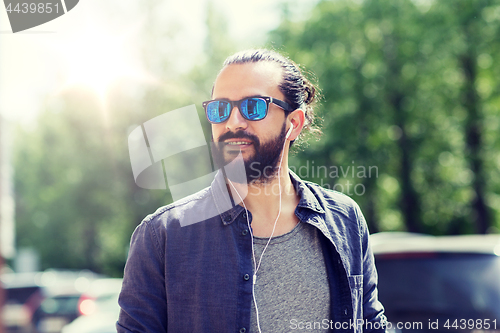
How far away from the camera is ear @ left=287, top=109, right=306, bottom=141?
246 cm

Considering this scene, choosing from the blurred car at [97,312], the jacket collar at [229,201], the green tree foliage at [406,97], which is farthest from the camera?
the green tree foliage at [406,97]

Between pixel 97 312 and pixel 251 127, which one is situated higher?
pixel 251 127

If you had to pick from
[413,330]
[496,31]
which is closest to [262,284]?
[413,330]

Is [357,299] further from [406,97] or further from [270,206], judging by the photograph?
[406,97]

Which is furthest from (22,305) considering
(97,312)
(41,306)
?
(97,312)

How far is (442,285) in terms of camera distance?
3645 millimetres

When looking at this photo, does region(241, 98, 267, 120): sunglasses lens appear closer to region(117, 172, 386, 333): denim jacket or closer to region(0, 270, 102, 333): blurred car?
region(117, 172, 386, 333): denim jacket

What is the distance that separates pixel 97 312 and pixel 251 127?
7.77m

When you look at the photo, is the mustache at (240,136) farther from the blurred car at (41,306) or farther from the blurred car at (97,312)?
the blurred car at (41,306)

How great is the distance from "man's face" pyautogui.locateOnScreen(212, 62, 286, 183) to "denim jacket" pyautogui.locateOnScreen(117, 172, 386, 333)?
17 centimetres

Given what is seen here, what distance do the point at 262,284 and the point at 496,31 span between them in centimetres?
1683

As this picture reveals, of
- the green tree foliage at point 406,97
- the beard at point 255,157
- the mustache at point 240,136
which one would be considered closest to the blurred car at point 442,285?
the beard at point 255,157

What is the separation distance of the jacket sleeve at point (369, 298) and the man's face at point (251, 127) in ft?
1.99

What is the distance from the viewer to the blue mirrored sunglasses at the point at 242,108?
7.24 ft
